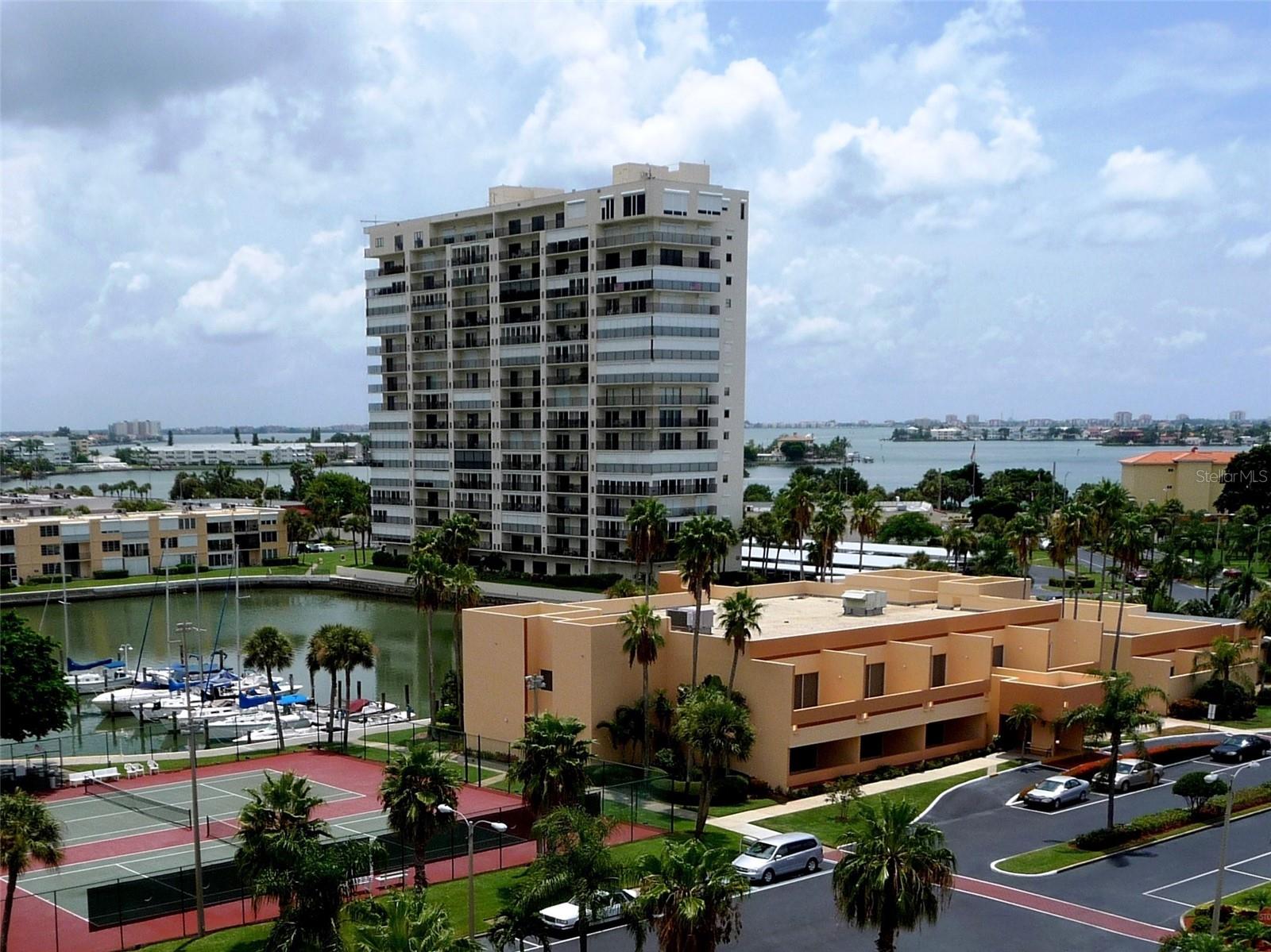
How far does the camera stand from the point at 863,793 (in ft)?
164

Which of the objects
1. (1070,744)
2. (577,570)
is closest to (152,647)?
(577,570)

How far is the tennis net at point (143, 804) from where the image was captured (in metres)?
48.3

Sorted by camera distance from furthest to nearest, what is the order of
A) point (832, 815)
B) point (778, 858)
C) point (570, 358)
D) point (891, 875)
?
point (570, 358) → point (832, 815) → point (778, 858) → point (891, 875)

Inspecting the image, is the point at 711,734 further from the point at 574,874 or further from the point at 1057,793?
the point at 1057,793

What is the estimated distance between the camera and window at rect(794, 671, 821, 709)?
2103 inches

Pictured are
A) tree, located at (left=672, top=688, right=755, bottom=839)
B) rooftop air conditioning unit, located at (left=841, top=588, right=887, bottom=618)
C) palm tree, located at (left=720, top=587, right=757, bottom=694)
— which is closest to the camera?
tree, located at (left=672, top=688, right=755, bottom=839)

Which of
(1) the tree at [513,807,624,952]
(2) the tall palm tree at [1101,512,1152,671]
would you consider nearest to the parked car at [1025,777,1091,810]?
(2) the tall palm tree at [1101,512,1152,671]

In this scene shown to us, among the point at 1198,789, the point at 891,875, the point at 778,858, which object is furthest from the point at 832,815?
the point at 891,875

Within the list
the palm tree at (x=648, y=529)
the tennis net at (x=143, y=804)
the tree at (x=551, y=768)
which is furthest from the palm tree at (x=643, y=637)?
the tennis net at (x=143, y=804)

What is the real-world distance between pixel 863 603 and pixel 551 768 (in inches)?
1180

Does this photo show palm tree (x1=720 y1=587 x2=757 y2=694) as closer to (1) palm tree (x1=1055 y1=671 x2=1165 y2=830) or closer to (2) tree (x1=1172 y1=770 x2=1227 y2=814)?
(1) palm tree (x1=1055 y1=671 x2=1165 y2=830)

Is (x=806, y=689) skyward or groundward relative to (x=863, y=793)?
skyward

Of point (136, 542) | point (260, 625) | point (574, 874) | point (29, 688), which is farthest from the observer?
point (136, 542)

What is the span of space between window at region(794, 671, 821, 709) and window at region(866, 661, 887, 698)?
327 cm
